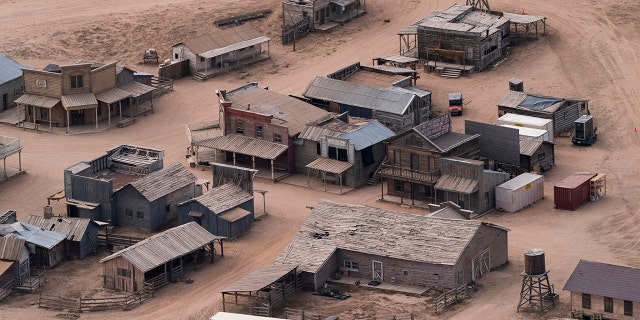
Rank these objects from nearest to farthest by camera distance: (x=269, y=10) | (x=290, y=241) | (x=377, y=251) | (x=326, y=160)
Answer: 1. (x=377, y=251)
2. (x=290, y=241)
3. (x=326, y=160)
4. (x=269, y=10)

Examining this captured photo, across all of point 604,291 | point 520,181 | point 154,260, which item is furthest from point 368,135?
point 604,291

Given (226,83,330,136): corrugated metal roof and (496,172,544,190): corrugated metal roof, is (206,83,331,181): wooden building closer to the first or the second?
(226,83,330,136): corrugated metal roof

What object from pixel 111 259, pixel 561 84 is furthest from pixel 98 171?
pixel 561 84

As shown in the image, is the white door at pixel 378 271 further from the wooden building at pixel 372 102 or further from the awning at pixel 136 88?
the awning at pixel 136 88

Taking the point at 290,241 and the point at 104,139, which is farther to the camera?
the point at 104,139

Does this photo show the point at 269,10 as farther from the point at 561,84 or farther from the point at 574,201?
the point at 574,201

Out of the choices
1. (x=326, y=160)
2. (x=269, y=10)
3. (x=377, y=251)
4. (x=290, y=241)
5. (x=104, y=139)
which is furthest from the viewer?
(x=269, y=10)
